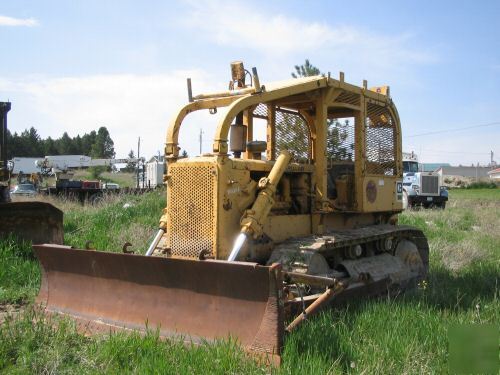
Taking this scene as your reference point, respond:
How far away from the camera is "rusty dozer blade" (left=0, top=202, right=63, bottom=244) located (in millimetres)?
9039

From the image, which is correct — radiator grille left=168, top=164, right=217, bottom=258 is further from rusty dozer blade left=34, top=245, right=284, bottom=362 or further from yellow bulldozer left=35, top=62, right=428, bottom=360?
rusty dozer blade left=34, top=245, right=284, bottom=362

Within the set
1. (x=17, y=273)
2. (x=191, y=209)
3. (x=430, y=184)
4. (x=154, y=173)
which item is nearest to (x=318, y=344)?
(x=191, y=209)

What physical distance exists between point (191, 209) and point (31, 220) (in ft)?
15.0

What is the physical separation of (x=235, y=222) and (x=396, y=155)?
3.54 m

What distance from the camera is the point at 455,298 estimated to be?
6.36 m

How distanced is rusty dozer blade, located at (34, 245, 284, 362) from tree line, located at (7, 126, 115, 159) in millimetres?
84277

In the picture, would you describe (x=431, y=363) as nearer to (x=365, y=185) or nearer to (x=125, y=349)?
(x=125, y=349)

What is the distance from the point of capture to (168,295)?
507 cm

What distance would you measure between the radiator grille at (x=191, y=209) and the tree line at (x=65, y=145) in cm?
8470

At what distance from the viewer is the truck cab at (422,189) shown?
2400 cm

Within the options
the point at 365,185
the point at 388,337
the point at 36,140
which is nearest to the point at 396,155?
the point at 365,185

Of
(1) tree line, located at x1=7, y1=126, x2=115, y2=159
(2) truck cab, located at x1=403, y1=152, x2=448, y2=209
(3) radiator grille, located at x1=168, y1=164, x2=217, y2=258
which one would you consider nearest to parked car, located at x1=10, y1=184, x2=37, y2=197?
(2) truck cab, located at x1=403, y1=152, x2=448, y2=209

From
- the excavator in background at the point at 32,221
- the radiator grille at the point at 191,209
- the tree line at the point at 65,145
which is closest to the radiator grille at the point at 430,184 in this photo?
the excavator in background at the point at 32,221

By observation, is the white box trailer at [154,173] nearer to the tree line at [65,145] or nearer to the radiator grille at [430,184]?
the radiator grille at [430,184]
